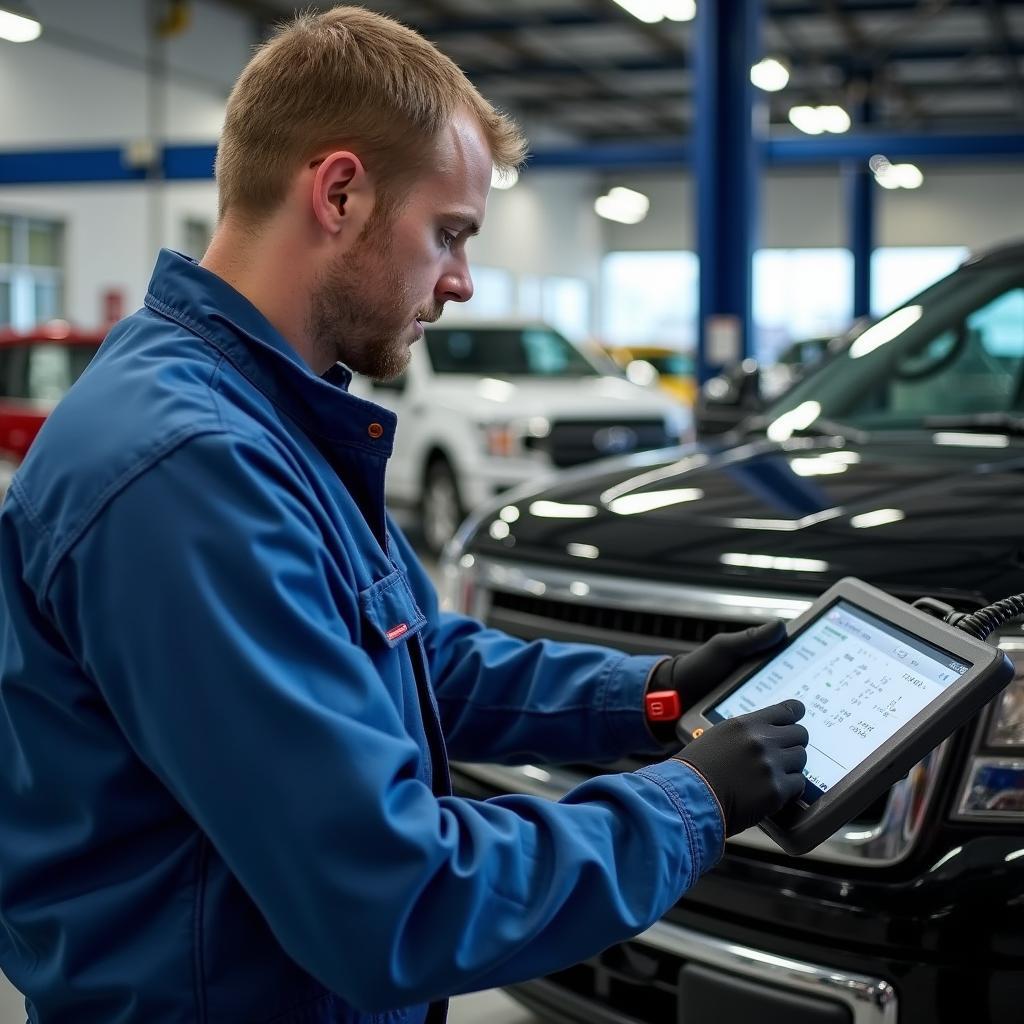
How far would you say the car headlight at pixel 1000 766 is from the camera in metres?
1.78

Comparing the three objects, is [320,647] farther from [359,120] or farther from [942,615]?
[942,615]

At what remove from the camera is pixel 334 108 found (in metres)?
1.26

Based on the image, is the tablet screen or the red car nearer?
the tablet screen

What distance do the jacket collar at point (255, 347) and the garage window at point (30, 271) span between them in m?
14.4

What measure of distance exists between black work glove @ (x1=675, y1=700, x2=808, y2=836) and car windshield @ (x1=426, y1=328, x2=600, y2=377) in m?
7.44

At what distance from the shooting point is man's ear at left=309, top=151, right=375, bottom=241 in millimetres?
1254

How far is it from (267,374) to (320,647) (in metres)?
0.31

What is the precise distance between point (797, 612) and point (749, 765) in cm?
68

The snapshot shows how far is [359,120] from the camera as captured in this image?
4.14ft

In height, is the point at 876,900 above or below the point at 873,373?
below

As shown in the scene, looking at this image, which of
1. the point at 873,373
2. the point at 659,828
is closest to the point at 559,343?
the point at 873,373

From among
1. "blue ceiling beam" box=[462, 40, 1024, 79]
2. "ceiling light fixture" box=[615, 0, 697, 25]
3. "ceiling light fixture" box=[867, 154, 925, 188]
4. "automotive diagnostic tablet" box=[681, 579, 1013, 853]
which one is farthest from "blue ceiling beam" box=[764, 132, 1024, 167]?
Answer: "automotive diagnostic tablet" box=[681, 579, 1013, 853]

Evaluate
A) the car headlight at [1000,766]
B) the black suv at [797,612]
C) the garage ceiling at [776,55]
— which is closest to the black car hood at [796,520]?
the black suv at [797,612]

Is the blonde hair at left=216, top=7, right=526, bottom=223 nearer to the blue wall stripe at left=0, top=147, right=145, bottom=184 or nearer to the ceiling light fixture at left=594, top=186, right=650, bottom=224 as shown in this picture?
the blue wall stripe at left=0, top=147, right=145, bottom=184
